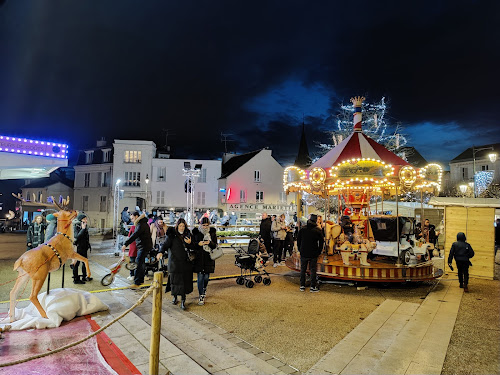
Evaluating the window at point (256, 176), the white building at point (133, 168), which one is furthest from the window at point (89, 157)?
the window at point (256, 176)

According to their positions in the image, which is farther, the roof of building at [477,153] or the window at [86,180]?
the roof of building at [477,153]

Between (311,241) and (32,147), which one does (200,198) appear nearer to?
(32,147)

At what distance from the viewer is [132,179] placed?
110ft

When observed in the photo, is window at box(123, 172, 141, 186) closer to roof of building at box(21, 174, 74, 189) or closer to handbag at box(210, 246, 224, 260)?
roof of building at box(21, 174, 74, 189)

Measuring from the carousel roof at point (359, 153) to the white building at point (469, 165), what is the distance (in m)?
36.4

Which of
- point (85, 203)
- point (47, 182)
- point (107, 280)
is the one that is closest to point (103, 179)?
point (85, 203)

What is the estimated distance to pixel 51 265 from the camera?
555 cm

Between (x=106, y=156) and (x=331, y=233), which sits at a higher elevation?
(x=106, y=156)

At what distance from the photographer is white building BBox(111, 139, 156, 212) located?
3334 centimetres

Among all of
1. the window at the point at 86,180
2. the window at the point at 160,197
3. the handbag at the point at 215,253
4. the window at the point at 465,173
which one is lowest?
the handbag at the point at 215,253

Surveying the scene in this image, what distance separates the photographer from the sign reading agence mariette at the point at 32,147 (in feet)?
33.6

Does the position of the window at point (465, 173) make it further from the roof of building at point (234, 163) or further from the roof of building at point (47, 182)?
the roof of building at point (47, 182)

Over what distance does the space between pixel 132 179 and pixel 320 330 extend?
31711 millimetres

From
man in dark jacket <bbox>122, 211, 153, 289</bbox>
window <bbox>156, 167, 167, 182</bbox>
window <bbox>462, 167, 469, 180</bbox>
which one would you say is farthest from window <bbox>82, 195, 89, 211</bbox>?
window <bbox>462, 167, 469, 180</bbox>
